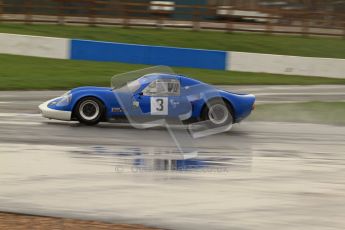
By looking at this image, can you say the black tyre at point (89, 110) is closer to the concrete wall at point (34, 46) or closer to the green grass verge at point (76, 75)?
the green grass verge at point (76, 75)

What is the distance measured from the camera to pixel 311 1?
38125mm

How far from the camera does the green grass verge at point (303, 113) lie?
13.9m

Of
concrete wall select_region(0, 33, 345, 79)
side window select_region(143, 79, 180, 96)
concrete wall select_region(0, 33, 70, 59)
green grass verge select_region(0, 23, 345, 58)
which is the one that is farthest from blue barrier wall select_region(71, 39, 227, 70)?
side window select_region(143, 79, 180, 96)

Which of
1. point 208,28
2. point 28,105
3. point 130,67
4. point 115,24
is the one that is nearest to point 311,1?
point 208,28

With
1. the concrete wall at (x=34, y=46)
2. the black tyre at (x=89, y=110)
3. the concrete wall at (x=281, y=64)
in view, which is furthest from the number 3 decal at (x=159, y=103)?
the concrete wall at (x=281, y=64)

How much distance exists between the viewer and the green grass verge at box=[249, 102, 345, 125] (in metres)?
13.9

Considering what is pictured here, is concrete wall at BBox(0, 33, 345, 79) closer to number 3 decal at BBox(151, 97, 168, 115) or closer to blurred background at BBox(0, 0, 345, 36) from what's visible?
blurred background at BBox(0, 0, 345, 36)

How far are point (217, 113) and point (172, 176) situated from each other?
12.9 ft

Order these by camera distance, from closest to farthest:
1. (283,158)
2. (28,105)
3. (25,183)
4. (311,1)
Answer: (25,183) → (283,158) → (28,105) → (311,1)

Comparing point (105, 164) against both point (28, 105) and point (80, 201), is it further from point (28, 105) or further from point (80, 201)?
point (28, 105)

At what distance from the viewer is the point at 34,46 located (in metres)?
22.5

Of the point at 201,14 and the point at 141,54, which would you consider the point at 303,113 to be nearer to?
the point at 141,54

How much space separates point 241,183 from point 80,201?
203 centimetres

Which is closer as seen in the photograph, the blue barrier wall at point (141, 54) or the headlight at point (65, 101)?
the headlight at point (65, 101)
